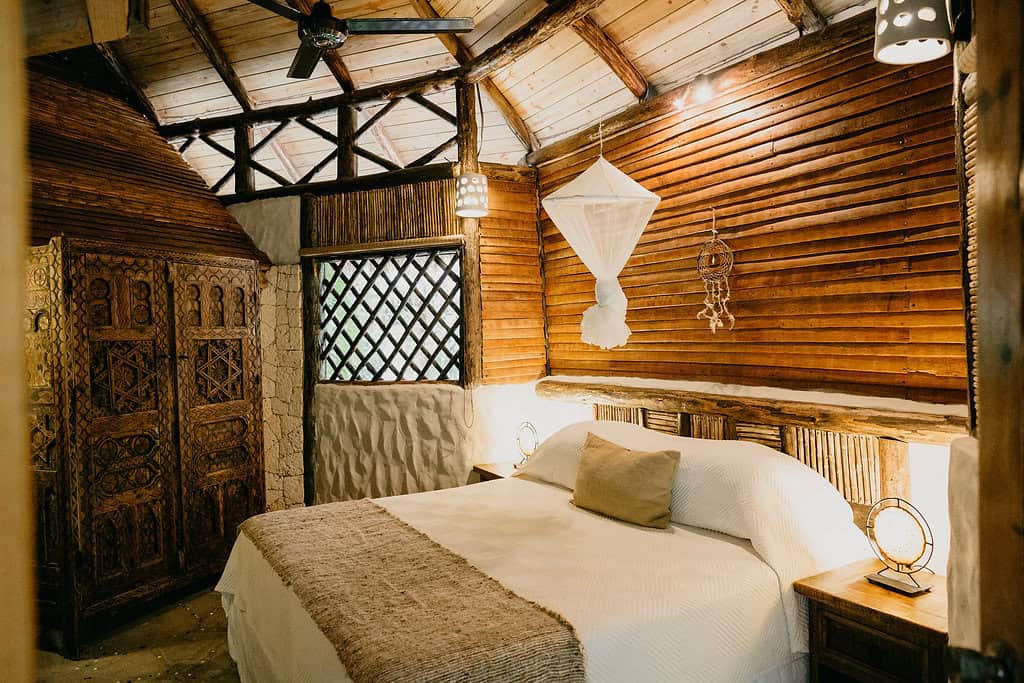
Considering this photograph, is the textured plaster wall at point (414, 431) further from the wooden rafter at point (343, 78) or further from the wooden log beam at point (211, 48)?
the wooden log beam at point (211, 48)

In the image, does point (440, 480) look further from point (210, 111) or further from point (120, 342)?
point (210, 111)

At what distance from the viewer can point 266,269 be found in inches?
196

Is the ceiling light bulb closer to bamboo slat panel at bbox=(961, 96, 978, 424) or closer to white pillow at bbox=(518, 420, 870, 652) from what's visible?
white pillow at bbox=(518, 420, 870, 652)

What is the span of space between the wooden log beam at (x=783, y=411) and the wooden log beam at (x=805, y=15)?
5.59ft

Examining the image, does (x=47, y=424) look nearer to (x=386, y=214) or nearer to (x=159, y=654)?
(x=159, y=654)

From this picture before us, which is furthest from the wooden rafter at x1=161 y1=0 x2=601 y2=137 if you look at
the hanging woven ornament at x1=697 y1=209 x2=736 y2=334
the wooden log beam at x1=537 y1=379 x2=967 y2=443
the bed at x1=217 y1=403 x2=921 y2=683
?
the bed at x1=217 y1=403 x2=921 y2=683

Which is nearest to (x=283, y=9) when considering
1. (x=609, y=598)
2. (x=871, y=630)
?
(x=609, y=598)

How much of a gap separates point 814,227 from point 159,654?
3.80 meters

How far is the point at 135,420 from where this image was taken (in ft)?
11.8

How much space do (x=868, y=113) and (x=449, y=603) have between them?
256 centimetres

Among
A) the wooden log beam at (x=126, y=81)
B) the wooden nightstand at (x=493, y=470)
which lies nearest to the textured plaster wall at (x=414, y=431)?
the wooden nightstand at (x=493, y=470)

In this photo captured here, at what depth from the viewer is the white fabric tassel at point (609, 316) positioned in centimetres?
326

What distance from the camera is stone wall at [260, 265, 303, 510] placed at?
16.2ft

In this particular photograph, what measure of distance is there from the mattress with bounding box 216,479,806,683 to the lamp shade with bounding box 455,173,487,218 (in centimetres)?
195
